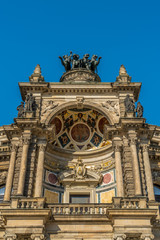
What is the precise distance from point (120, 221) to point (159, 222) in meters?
2.74

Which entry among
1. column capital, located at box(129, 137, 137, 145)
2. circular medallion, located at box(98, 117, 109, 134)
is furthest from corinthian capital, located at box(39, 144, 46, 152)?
column capital, located at box(129, 137, 137, 145)

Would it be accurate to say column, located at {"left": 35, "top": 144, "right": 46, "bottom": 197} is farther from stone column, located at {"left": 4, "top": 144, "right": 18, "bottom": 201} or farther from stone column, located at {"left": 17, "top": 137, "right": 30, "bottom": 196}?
stone column, located at {"left": 4, "top": 144, "right": 18, "bottom": 201}

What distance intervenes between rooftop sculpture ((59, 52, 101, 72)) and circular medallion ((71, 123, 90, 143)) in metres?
8.88

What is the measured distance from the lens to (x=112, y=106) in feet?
78.0

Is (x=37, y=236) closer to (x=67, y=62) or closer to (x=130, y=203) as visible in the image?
(x=130, y=203)

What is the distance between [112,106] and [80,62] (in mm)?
9980

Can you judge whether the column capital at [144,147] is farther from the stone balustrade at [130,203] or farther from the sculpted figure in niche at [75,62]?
the sculpted figure in niche at [75,62]

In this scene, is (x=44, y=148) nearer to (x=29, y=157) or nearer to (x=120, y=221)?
(x=29, y=157)

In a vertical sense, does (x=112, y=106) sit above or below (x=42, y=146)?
above

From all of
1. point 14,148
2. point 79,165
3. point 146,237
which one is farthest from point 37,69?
point 146,237

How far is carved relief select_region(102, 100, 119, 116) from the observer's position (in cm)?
2353

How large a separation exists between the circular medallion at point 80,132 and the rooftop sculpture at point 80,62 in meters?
8.88

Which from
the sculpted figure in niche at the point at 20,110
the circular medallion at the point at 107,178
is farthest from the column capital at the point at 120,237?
the sculpted figure in niche at the point at 20,110

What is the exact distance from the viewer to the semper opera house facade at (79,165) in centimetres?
1689
